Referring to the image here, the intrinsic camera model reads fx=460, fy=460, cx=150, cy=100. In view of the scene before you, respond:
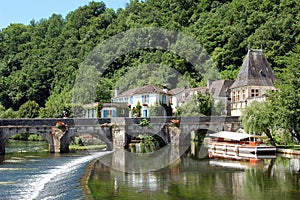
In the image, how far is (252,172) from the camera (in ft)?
109

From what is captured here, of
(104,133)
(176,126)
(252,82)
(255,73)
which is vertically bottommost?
(104,133)

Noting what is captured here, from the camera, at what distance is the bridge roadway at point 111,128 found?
49.3 m

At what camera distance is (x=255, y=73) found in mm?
63031

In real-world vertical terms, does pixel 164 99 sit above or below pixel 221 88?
below

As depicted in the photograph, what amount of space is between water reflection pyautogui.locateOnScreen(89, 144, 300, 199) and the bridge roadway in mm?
12964

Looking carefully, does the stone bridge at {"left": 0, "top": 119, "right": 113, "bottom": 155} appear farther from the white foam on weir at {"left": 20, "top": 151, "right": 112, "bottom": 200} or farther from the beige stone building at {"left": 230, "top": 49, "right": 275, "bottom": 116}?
the beige stone building at {"left": 230, "top": 49, "right": 275, "bottom": 116}

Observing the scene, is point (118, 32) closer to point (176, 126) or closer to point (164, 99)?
point (164, 99)

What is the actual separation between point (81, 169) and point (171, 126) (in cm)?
2259

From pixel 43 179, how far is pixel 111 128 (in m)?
23.5

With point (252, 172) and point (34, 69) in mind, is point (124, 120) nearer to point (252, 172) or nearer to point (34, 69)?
point (252, 172)

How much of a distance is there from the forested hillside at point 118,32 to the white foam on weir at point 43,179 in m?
41.4

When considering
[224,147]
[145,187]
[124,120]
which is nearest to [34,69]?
[124,120]

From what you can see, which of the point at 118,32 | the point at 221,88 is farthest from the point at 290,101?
the point at 118,32

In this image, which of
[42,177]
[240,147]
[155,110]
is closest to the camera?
[42,177]
